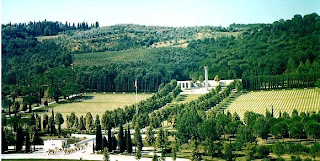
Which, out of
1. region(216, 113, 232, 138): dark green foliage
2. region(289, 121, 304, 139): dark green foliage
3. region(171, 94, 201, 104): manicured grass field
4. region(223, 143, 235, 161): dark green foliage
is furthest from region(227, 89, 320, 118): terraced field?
region(223, 143, 235, 161): dark green foliage

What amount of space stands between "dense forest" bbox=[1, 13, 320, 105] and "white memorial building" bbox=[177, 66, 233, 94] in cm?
107

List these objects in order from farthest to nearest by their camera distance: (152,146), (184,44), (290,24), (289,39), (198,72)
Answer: (184,44)
(290,24)
(289,39)
(198,72)
(152,146)

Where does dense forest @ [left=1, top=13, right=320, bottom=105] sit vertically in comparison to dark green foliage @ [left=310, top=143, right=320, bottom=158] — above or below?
above

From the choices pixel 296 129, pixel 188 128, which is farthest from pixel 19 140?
pixel 296 129

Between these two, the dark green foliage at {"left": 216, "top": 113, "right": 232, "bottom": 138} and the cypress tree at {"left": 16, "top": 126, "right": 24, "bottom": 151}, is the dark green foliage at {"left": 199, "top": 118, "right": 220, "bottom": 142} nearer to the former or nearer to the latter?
the dark green foliage at {"left": 216, "top": 113, "right": 232, "bottom": 138}

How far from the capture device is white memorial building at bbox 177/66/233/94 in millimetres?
37125

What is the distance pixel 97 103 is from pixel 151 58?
47.4 ft

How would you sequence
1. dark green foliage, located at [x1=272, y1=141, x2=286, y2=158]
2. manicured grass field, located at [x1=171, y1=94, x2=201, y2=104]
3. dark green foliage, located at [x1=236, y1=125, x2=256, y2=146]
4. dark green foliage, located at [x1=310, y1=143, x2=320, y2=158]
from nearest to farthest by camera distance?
dark green foliage, located at [x1=310, y1=143, x2=320, y2=158] < dark green foliage, located at [x1=272, y1=141, x2=286, y2=158] < dark green foliage, located at [x1=236, y1=125, x2=256, y2=146] < manicured grass field, located at [x1=171, y1=94, x2=201, y2=104]

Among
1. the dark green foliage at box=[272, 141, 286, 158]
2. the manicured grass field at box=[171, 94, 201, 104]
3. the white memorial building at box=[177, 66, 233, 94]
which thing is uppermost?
the white memorial building at box=[177, 66, 233, 94]

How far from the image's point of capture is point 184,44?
55.7 meters

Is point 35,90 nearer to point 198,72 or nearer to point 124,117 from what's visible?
point 124,117

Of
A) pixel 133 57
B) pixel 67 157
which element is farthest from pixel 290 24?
pixel 67 157

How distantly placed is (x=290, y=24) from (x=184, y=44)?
12919 millimetres

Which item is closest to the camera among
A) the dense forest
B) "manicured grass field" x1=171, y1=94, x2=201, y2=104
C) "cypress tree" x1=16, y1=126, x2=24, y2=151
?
"cypress tree" x1=16, y1=126, x2=24, y2=151
